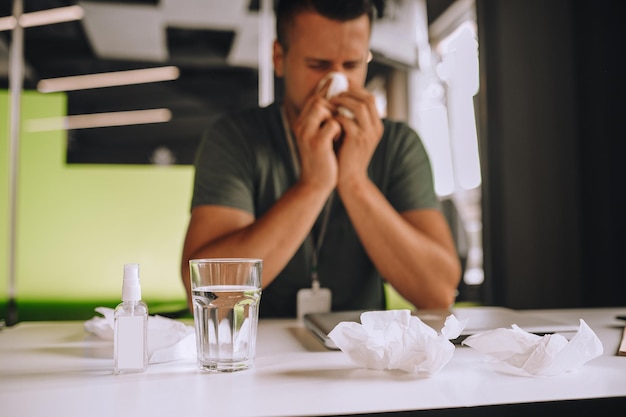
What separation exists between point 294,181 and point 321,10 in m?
0.62

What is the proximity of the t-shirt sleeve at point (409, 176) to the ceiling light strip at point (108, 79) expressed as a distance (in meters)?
1.02

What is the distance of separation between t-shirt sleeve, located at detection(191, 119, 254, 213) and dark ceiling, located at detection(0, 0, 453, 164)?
0.64 metres

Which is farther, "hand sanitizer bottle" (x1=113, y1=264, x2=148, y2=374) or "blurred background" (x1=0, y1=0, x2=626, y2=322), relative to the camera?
"blurred background" (x1=0, y1=0, x2=626, y2=322)

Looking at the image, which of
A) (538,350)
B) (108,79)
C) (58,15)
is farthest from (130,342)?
(58,15)

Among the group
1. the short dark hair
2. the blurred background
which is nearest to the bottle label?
the short dark hair

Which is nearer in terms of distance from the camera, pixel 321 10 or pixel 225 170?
pixel 225 170

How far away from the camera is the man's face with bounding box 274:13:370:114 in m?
1.86

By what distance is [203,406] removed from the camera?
0.56m

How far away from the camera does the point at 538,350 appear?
27.0 inches

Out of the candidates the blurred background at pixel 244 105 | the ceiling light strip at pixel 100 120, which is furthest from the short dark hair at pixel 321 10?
the ceiling light strip at pixel 100 120

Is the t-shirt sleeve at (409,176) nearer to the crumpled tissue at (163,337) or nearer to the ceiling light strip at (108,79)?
the crumpled tissue at (163,337)

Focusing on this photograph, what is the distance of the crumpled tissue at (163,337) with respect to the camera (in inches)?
30.7

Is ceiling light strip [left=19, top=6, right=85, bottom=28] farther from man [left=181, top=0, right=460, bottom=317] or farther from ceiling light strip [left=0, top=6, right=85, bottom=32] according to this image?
man [left=181, top=0, right=460, bottom=317]

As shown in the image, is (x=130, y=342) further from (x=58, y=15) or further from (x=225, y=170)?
(x=58, y=15)
